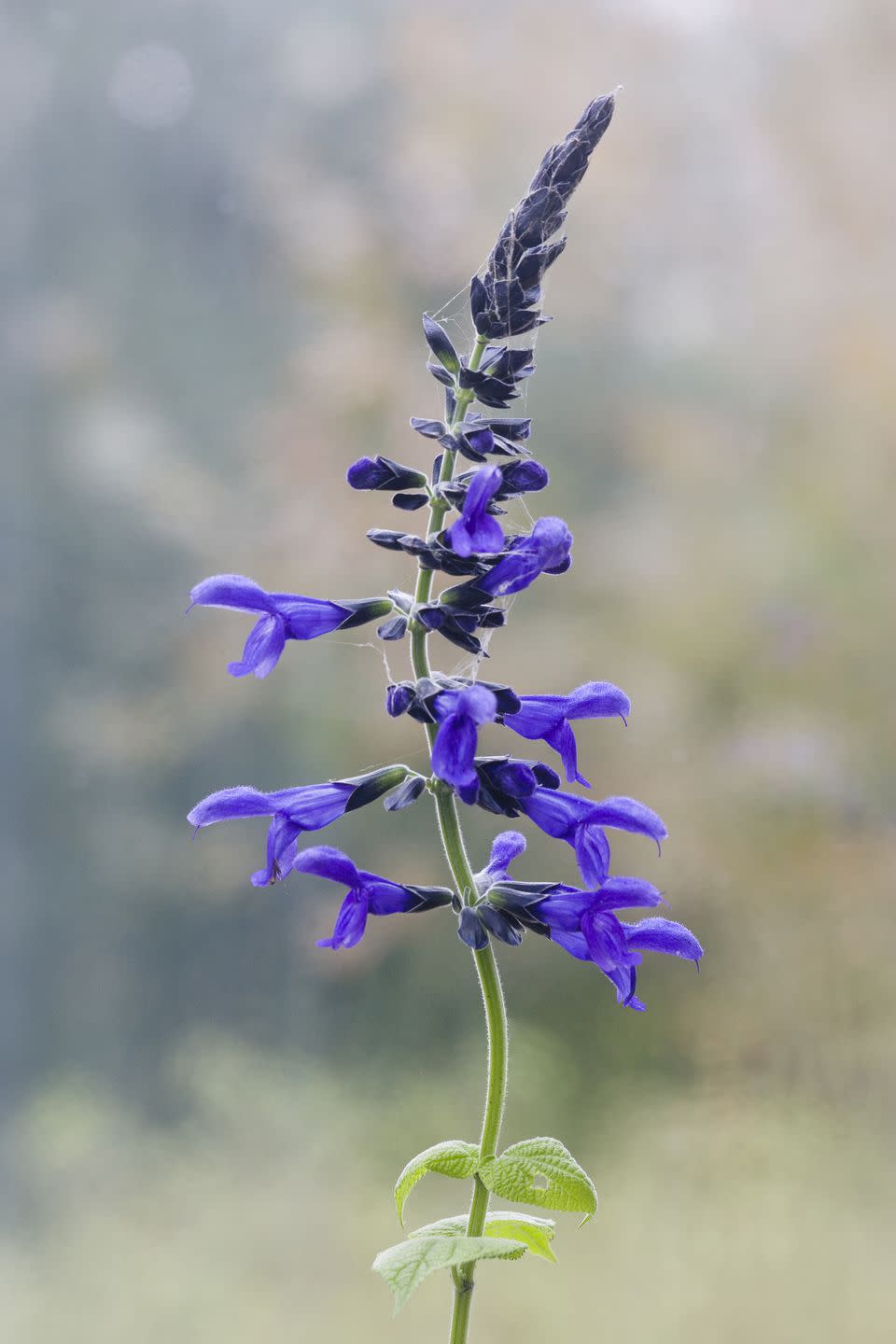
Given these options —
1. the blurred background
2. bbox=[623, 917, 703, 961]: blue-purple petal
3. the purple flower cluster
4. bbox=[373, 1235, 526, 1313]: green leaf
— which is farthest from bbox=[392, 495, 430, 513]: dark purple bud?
the blurred background

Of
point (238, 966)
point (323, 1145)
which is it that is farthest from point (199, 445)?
point (323, 1145)

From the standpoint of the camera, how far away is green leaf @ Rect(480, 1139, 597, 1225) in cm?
50

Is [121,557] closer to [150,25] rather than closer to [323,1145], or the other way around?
[150,25]

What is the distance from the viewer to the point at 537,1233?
549 mm

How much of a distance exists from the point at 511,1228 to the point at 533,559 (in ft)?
1.08

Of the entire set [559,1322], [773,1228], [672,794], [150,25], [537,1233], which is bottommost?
[537,1233]

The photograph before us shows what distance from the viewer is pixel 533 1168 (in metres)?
0.50

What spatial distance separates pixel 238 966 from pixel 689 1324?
2.47 feet

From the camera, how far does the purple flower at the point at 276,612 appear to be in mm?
531

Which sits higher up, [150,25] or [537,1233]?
[150,25]

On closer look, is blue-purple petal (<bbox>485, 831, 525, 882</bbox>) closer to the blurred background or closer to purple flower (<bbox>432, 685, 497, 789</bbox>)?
purple flower (<bbox>432, 685, 497, 789</bbox>)

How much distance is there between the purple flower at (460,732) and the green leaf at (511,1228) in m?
0.23

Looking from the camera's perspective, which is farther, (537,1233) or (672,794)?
(672,794)

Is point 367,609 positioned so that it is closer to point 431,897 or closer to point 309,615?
point 309,615
